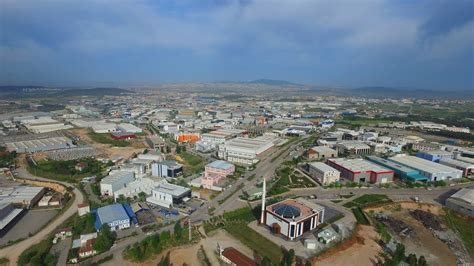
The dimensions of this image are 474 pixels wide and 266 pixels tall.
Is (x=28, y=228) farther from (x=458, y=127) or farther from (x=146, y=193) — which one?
(x=458, y=127)

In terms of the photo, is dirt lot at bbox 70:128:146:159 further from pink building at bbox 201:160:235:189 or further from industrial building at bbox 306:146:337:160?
industrial building at bbox 306:146:337:160

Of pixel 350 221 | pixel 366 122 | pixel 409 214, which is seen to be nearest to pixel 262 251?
pixel 350 221

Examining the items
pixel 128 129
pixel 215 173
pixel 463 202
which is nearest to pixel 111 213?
pixel 215 173

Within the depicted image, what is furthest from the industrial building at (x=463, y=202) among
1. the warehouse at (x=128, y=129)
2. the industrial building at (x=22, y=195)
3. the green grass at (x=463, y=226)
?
the warehouse at (x=128, y=129)

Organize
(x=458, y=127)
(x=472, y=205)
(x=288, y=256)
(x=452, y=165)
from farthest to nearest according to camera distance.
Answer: (x=458, y=127)
(x=452, y=165)
(x=472, y=205)
(x=288, y=256)

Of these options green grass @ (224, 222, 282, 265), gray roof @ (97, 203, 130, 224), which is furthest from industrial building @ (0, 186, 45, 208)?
green grass @ (224, 222, 282, 265)

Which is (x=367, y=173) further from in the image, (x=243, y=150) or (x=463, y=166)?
(x=243, y=150)
